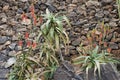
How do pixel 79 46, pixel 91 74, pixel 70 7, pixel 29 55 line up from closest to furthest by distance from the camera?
pixel 91 74
pixel 29 55
pixel 79 46
pixel 70 7

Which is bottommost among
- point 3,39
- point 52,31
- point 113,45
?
point 113,45

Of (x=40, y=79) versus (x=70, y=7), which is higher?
(x=70, y=7)

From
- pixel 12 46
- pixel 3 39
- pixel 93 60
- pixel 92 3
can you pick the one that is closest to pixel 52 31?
pixel 93 60

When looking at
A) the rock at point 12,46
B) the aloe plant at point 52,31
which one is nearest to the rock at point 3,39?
the rock at point 12,46

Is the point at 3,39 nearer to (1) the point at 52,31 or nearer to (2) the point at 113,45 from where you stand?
(1) the point at 52,31

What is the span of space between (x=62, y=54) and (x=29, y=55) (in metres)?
0.50

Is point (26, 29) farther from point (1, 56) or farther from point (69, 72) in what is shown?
point (69, 72)

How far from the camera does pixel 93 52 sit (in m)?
4.53

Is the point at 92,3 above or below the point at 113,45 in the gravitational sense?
above

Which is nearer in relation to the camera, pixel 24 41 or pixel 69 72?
pixel 69 72

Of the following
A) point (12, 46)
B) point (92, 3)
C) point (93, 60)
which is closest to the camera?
point (93, 60)

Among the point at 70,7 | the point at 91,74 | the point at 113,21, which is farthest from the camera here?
the point at 70,7

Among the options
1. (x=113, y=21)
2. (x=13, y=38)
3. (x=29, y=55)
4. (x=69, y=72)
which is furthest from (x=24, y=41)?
(x=113, y=21)

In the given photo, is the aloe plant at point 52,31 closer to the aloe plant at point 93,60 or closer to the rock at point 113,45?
the aloe plant at point 93,60
